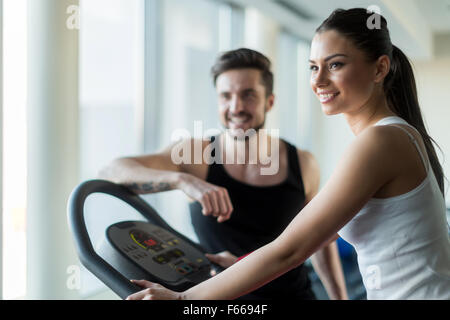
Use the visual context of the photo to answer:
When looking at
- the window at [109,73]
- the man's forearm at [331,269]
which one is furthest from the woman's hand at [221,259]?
the window at [109,73]

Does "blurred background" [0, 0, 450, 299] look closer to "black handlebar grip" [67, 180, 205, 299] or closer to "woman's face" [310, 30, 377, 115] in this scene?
"black handlebar grip" [67, 180, 205, 299]

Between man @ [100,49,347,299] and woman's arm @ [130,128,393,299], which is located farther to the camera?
man @ [100,49,347,299]

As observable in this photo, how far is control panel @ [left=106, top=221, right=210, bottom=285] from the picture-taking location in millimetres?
1067

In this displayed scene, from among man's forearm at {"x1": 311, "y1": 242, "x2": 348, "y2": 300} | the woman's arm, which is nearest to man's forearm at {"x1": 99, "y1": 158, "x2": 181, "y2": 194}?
the woman's arm

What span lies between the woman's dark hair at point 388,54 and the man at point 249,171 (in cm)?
64

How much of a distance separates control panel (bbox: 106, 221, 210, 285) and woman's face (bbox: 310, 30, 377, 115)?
1.76ft

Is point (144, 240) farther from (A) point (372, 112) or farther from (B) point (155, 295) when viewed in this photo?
(A) point (372, 112)

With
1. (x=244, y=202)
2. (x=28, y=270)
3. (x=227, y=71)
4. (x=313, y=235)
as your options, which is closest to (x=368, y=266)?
(x=313, y=235)

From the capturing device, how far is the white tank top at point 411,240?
2.66 feet

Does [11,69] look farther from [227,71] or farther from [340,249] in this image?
[340,249]

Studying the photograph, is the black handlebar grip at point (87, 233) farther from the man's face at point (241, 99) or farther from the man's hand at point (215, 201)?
the man's face at point (241, 99)

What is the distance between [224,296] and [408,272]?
343 millimetres

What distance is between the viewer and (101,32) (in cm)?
279

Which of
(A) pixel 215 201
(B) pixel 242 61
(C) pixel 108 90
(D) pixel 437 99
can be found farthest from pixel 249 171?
(C) pixel 108 90
